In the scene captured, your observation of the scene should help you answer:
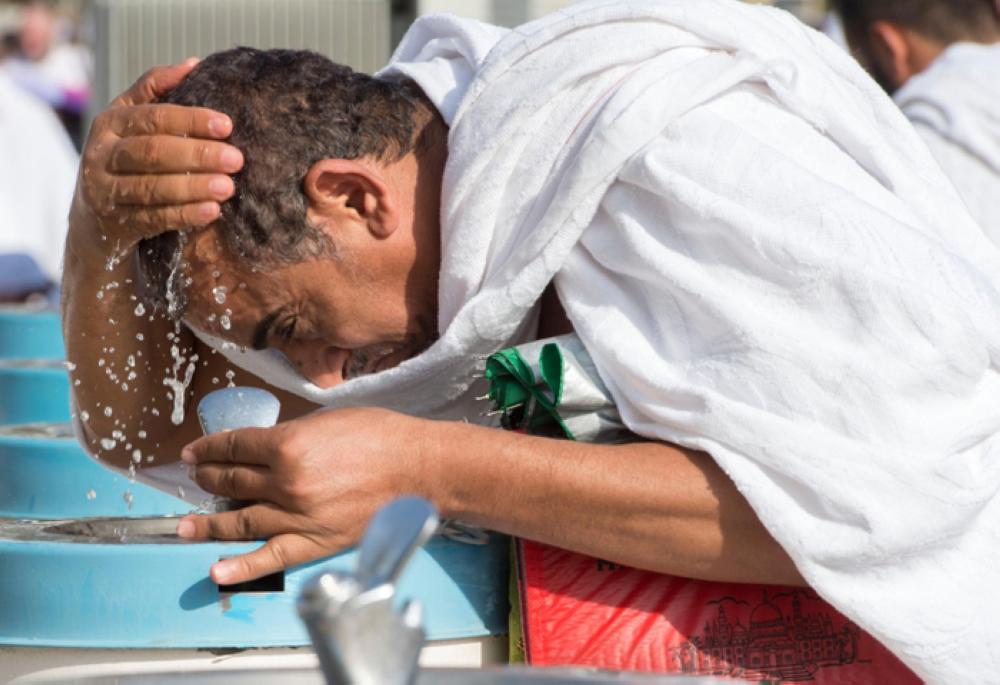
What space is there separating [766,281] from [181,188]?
720 mm

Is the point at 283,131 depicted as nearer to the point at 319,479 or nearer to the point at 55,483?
the point at 319,479

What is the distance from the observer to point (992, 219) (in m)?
3.51

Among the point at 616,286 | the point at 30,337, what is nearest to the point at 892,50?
the point at 30,337

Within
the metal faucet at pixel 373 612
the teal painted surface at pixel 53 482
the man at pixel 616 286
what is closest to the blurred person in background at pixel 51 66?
the teal painted surface at pixel 53 482

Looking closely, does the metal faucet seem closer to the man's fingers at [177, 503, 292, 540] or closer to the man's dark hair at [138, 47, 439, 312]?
the man's fingers at [177, 503, 292, 540]

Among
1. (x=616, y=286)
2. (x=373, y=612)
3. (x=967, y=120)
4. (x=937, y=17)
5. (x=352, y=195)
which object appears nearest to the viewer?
(x=373, y=612)

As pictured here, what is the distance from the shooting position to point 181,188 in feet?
6.29

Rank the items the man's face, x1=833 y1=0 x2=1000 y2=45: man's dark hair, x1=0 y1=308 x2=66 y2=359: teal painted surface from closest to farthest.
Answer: the man's face, x1=0 y1=308 x2=66 y2=359: teal painted surface, x1=833 y1=0 x2=1000 y2=45: man's dark hair

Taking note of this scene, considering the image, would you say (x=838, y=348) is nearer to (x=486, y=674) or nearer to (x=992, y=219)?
(x=486, y=674)

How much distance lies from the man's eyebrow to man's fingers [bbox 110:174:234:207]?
Answer: 184 millimetres

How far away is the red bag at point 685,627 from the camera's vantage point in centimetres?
168

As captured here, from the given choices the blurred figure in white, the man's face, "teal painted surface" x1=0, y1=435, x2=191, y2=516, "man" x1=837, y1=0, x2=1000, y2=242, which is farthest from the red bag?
the blurred figure in white

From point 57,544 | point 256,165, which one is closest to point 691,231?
point 256,165

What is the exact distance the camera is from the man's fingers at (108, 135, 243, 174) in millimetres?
1926
